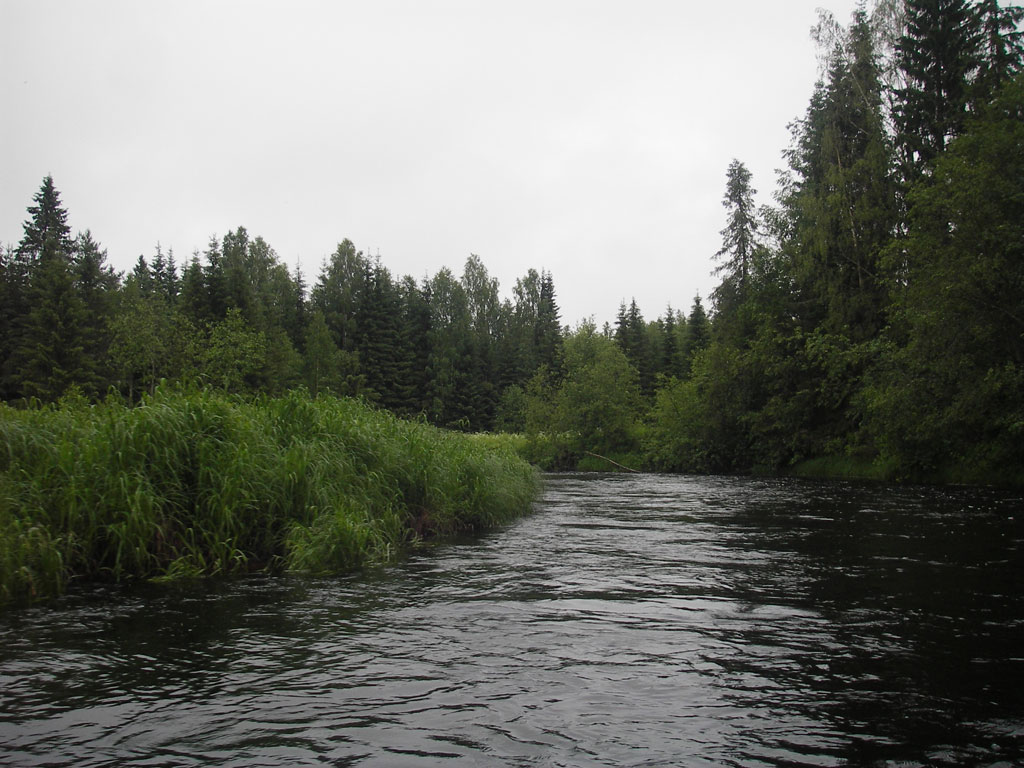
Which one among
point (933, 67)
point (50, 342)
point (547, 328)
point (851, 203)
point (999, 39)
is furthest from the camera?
point (547, 328)

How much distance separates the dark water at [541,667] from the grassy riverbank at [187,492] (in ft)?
1.91

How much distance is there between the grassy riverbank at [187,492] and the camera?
23.0 feet

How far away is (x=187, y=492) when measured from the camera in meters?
7.93

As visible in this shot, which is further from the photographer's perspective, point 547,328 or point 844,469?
point 547,328

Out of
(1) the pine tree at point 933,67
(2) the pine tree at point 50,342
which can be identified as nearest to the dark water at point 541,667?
(1) the pine tree at point 933,67

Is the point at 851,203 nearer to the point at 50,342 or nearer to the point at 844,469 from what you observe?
the point at 844,469

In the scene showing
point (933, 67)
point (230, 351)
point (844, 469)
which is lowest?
point (844, 469)

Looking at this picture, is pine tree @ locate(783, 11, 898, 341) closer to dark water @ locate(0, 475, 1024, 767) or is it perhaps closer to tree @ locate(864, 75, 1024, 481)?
tree @ locate(864, 75, 1024, 481)

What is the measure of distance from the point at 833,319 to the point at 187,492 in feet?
93.6

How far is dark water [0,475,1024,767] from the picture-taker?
3.48 meters

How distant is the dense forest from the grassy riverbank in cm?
128

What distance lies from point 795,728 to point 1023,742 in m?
1.09

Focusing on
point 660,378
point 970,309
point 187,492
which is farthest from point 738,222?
point 187,492

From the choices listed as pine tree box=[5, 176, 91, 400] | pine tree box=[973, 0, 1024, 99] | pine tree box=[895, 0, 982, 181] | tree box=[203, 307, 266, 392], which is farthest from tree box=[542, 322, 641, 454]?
pine tree box=[5, 176, 91, 400]
